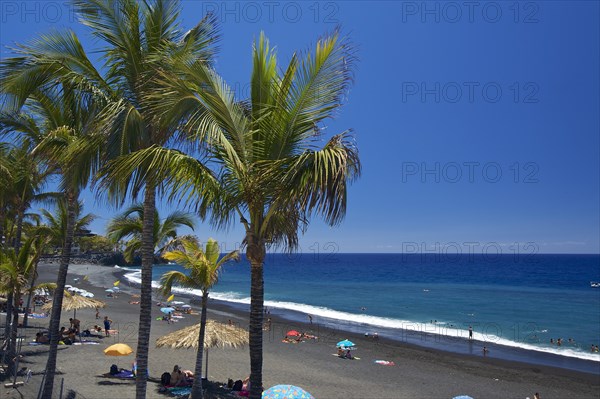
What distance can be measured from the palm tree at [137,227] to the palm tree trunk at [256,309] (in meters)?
7.16

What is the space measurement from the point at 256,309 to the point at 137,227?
8.22 m

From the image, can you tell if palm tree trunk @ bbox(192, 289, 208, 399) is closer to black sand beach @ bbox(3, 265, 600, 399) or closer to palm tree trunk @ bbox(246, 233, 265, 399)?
black sand beach @ bbox(3, 265, 600, 399)

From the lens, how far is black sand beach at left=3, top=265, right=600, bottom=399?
19.9 meters

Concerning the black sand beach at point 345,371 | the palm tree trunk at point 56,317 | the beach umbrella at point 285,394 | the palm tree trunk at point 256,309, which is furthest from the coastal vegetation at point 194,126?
the black sand beach at point 345,371

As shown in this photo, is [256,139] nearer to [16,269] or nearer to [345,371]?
[16,269]

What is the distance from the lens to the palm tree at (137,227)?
1323 centimetres

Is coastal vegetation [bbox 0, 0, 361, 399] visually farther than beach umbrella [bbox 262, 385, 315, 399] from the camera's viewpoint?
No

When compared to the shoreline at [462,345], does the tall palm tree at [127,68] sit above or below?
above

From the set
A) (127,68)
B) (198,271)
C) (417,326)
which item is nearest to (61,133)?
(127,68)

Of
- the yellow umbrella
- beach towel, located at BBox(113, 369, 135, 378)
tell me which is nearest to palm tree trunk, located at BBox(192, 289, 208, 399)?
beach towel, located at BBox(113, 369, 135, 378)

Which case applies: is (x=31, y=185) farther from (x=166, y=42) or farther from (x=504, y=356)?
(x=504, y=356)

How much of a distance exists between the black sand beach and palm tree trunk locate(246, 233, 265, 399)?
34.8 feet

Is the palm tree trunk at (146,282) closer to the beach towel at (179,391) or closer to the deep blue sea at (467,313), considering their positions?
the beach towel at (179,391)

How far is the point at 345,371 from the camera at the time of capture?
85.9 feet
